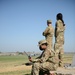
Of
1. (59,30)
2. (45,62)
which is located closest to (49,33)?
(59,30)

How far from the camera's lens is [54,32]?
916 centimetres

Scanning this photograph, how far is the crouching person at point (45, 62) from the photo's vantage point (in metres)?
6.02

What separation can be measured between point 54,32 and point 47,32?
0.28 metres

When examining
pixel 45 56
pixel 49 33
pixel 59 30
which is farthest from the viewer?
pixel 49 33

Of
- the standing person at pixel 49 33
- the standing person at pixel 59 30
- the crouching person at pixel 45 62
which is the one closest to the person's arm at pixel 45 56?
the crouching person at pixel 45 62

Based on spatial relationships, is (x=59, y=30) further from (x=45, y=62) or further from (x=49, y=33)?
(x=45, y=62)

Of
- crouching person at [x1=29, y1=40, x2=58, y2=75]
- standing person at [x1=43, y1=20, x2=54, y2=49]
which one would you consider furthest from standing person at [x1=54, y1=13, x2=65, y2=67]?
crouching person at [x1=29, y1=40, x2=58, y2=75]

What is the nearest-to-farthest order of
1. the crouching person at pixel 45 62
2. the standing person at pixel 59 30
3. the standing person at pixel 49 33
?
1. the crouching person at pixel 45 62
2. the standing person at pixel 59 30
3. the standing person at pixel 49 33

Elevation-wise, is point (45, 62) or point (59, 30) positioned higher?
point (59, 30)

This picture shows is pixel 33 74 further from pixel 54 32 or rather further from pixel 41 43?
pixel 54 32

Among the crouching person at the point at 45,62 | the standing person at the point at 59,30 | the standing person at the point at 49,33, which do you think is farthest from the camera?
the standing person at the point at 49,33

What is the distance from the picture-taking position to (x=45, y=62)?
20.1 feet

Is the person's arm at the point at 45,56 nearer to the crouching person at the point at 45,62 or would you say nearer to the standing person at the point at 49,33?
the crouching person at the point at 45,62

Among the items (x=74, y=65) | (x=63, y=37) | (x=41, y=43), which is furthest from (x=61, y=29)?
(x=41, y=43)
